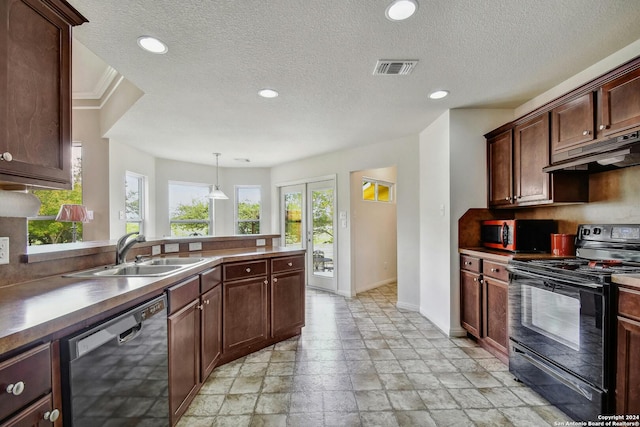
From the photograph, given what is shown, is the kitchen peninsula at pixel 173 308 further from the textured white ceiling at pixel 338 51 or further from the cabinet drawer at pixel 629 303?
the cabinet drawer at pixel 629 303

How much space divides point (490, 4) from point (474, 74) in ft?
2.65

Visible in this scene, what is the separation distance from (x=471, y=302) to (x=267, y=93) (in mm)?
2813

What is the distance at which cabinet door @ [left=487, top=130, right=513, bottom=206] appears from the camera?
2.75m

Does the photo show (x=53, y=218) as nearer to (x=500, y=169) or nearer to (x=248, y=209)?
(x=248, y=209)

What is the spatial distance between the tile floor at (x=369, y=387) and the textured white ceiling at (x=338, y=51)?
7.87ft

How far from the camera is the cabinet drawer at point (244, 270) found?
8.12 feet

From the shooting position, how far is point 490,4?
1562 millimetres

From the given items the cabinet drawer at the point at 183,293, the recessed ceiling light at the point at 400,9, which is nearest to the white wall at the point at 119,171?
the cabinet drawer at the point at 183,293

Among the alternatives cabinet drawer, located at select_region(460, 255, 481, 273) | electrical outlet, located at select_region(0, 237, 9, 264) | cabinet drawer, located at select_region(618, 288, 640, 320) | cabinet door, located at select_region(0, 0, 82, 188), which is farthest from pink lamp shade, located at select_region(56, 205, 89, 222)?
cabinet drawer, located at select_region(618, 288, 640, 320)

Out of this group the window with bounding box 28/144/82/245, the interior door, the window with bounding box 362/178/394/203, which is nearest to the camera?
the window with bounding box 28/144/82/245

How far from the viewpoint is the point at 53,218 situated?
375 centimetres

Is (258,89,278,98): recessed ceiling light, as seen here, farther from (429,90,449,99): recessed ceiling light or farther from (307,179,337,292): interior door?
(307,179,337,292): interior door

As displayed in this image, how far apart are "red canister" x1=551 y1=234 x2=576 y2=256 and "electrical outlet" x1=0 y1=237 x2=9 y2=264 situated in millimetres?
3662

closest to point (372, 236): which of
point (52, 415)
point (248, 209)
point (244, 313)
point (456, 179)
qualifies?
point (456, 179)
